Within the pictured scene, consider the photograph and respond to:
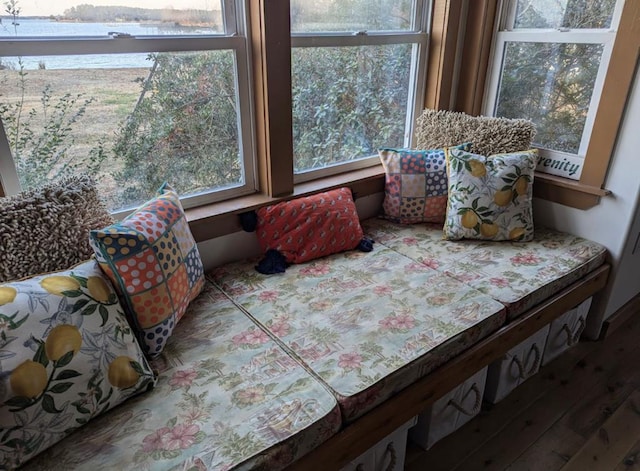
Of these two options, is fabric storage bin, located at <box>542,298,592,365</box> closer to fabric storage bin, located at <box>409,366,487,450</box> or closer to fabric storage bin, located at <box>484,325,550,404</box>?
fabric storage bin, located at <box>484,325,550,404</box>

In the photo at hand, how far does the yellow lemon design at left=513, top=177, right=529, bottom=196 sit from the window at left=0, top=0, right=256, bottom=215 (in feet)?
3.81

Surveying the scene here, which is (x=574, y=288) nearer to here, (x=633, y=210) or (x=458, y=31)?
(x=633, y=210)

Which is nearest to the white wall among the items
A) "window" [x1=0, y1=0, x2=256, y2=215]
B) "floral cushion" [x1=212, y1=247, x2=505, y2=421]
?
"floral cushion" [x1=212, y1=247, x2=505, y2=421]

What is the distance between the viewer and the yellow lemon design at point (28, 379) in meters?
0.99

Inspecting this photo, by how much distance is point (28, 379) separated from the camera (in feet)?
3.31

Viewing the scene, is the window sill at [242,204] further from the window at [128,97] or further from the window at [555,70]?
the window at [555,70]

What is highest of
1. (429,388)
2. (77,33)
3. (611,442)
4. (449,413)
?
(77,33)

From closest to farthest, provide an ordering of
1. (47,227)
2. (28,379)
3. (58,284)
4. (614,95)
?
(28,379)
(58,284)
(47,227)
(614,95)

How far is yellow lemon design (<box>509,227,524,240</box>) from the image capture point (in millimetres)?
2082

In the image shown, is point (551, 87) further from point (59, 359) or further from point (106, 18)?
A: point (59, 359)

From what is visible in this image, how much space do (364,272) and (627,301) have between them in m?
1.54

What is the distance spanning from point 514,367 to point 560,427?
0.26 meters

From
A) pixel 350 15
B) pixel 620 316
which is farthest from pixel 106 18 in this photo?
pixel 620 316

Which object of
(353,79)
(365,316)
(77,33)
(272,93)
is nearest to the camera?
(77,33)
